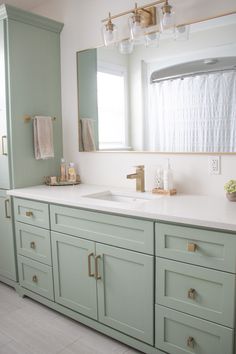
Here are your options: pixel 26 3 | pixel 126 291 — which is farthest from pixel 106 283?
pixel 26 3

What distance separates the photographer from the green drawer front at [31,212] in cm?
219

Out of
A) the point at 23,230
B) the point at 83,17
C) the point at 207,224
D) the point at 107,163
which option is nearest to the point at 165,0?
the point at 83,17

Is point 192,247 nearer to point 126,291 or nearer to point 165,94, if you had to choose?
point 126,291

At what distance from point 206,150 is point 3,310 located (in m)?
1.86

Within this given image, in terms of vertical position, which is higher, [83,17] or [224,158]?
[83,17]

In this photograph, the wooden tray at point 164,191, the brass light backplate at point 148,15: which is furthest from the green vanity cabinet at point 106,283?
the brass light backplate at point 148,15

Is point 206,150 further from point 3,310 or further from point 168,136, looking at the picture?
point 3,310

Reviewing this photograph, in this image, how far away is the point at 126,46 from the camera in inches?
89.7

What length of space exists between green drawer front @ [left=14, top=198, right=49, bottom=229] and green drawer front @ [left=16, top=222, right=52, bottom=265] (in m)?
0.04

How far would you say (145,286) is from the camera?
1687 mm

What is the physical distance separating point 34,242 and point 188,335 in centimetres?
127

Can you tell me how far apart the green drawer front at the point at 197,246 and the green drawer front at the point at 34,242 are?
3.09ft

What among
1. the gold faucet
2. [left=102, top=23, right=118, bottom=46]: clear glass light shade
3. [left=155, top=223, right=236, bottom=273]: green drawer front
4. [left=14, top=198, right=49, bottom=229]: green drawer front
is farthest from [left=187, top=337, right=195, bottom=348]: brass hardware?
[left=102, top=23, right=118, bottom=46]: clear glass light shade

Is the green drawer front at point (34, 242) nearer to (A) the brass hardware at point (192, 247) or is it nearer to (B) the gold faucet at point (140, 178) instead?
(B) the gold faucet at point (140, 178)
